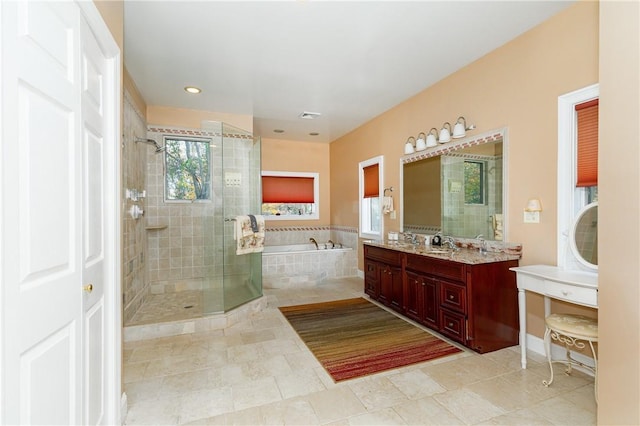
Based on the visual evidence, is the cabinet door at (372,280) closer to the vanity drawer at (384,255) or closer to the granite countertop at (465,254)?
the vanity drawer at (384,255)

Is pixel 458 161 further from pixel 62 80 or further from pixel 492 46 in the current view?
pixel 62 80

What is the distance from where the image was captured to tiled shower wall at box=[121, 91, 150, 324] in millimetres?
3219

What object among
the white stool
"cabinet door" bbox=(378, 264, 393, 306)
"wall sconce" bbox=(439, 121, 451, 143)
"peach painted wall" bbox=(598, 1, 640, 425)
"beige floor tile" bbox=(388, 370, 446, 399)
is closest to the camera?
"peach painted wall" bbox=(598, 1, 640, 425)

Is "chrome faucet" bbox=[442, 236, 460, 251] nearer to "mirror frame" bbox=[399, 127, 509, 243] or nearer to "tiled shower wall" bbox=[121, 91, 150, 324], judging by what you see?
"mirror frame" bbox=[399, 127, 509, 243]

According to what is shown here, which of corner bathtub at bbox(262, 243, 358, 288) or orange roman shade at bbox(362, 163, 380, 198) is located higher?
orange roman shade at bbox(362, 163, 380, 198)

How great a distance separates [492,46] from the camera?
2.80 metres

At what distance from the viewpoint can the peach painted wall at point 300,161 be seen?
241 inches

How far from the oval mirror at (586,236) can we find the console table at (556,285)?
111 mm

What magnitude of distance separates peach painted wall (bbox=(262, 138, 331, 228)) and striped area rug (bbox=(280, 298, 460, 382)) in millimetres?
2958

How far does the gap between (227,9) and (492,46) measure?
2.42 meters

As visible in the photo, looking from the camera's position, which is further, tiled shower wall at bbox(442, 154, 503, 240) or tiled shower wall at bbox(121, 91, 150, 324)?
tiled shower wall at bbox(121, 91, 150, 324)

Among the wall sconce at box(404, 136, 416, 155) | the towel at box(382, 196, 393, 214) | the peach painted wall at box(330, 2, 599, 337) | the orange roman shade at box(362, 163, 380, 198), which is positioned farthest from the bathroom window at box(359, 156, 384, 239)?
the peach painted wall at box(330, 2, 599, 337)

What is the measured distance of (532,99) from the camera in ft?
8.34

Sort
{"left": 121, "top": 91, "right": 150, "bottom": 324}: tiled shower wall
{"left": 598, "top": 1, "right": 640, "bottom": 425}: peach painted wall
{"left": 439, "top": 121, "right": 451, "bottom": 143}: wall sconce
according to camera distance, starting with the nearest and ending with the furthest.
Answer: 1. {"left": 598, "top": 1, "right": 640, "bottom": 425}: peach painted wall
2. {"left": 121, "top": 91, "right": 150, "bottom": 324}: tiled shower wall
3. {"left": 439, "top": 121, "right": 451, "bottom": 143}: wall sconce
